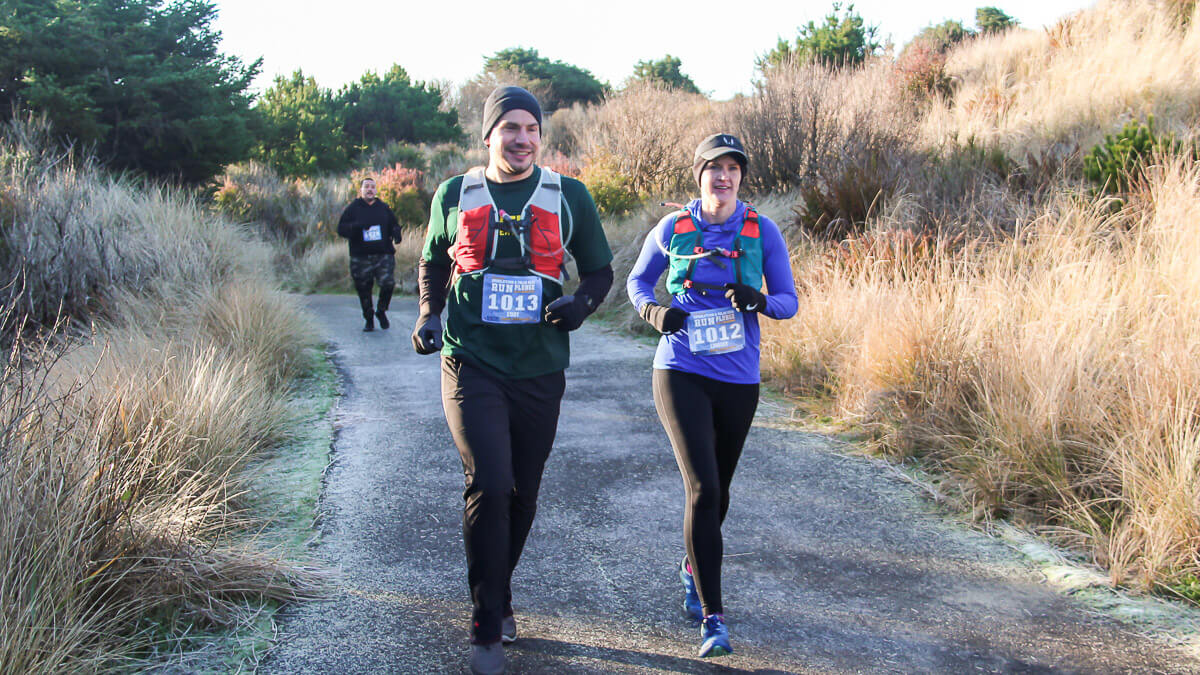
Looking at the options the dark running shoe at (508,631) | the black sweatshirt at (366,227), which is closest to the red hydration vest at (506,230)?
the dark running shoe at (508,631)

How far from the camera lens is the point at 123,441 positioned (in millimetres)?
4219

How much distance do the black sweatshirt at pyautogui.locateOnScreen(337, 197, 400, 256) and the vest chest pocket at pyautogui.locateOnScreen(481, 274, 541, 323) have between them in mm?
8813

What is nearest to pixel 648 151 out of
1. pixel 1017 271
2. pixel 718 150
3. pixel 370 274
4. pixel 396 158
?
pixel 370 274

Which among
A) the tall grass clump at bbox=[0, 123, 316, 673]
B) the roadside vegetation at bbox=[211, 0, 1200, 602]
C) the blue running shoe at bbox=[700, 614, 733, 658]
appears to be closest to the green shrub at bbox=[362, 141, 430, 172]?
the roadside vegetation at bbox=[211, 0, 1200, 602]

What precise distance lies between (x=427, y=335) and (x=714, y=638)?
4.85 ft

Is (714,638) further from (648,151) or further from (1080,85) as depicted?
(648,151)

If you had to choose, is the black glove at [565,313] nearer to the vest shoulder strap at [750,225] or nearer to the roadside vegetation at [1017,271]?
the vest shoulder strap at [750,225]

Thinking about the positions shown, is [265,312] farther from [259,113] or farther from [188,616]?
[259,113]

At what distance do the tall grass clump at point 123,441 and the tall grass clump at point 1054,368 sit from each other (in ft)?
11.8

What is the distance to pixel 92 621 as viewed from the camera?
9.35ft

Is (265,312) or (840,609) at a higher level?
(265,312)

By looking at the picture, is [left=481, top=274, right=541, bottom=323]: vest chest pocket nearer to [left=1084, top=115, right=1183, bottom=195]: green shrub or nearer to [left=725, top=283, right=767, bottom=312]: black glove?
[left=725, top=283, right=767, bottom=312]: black glove

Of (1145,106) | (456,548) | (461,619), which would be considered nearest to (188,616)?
(461,619)

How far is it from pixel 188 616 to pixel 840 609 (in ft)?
8.32
